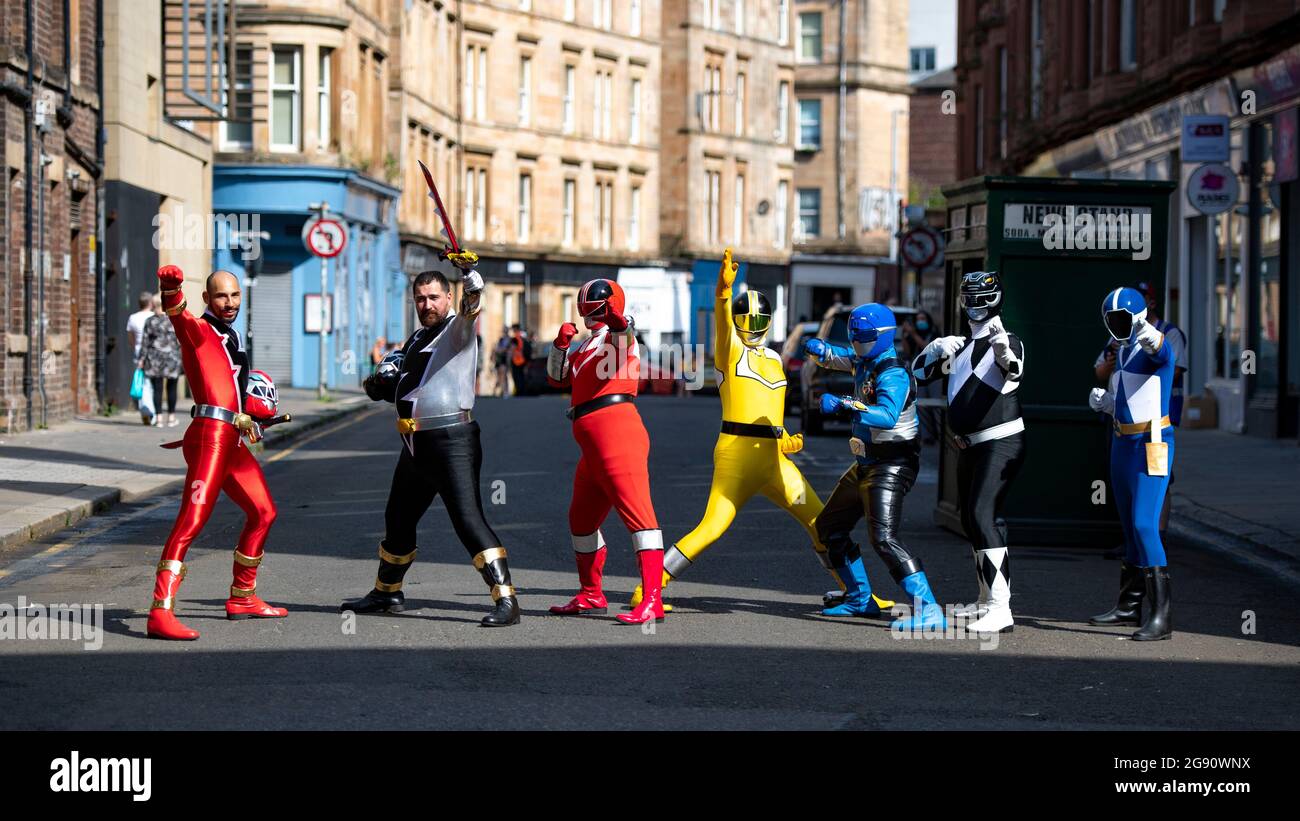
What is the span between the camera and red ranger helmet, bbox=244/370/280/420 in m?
9.66

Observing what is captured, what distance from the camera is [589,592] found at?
1021cm

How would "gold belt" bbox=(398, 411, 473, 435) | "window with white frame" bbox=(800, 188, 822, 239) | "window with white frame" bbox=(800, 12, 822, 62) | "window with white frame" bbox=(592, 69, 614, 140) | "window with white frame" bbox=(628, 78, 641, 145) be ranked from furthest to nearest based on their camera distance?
"window with white frame" bbox=(800, 12, 822, 62) → "window with white frame" bbox=(800, 188, 822, 239) → "window with white frame" bbox=(628, 78, 641, 145) → "window with white frame" bbox=(592, 69, 614, 140) → "gold belt" bbox=(398, 411, 473, 435)

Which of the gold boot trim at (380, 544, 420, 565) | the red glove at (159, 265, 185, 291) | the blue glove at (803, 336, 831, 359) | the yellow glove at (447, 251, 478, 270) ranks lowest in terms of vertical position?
the gold boot trim at (380, 544, 420, 565)

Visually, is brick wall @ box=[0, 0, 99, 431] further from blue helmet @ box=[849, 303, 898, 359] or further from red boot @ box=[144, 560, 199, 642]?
blue helmet @ box=[849, 303, 898, 359]

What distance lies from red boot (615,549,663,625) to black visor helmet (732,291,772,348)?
4.13ft

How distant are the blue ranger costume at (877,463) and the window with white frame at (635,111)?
58.0 metres

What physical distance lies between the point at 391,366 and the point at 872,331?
2429 mm

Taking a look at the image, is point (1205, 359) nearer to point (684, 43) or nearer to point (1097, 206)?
point (1097, 206)

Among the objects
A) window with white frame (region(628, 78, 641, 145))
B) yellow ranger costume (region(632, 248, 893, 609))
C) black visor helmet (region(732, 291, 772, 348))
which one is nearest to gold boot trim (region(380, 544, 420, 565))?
yellow ranger costume (region(632, 248, 893, 609))

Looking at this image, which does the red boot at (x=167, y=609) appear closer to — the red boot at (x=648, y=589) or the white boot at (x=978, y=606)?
the red boot at (x=648, y=589)

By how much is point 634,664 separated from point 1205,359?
22.3m

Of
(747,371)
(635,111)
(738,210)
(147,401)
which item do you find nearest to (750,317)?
(747,371)

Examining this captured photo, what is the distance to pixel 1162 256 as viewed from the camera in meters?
13.5

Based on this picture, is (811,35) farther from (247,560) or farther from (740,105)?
(247,560)
